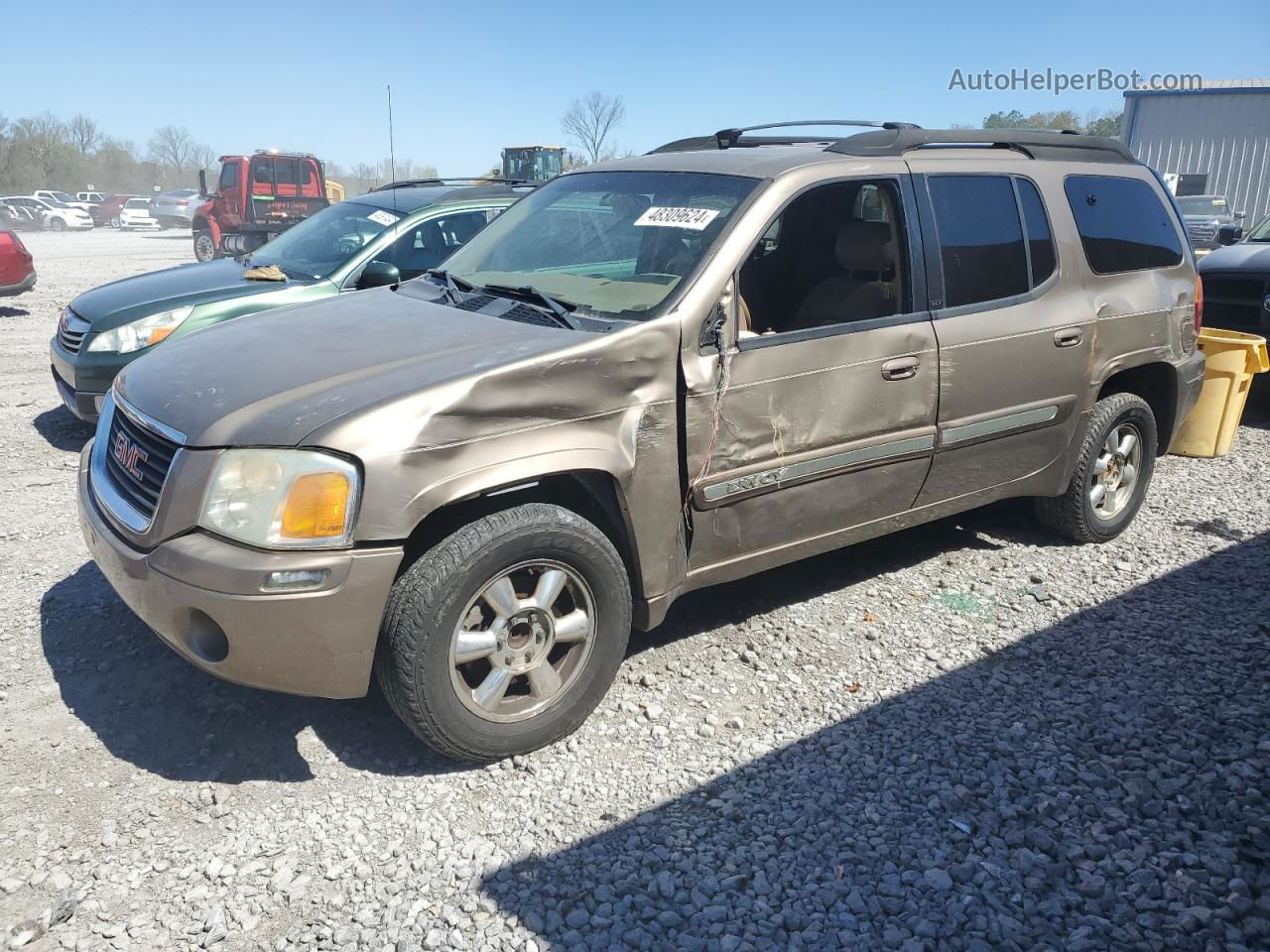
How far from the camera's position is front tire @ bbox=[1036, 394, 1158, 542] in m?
4.74

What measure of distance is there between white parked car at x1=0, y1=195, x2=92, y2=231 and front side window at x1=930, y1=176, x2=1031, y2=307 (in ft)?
136

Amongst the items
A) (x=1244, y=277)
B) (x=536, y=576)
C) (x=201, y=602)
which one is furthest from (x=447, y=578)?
(x=1244, y=277)

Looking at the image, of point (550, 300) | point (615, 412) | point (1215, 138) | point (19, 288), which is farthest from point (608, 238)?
point (1215, 138)

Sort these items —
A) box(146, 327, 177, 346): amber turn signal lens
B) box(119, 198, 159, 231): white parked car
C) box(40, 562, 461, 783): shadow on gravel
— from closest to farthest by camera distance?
box(40, 562, 461, 783): shadow on gravel
box(146, 327, 177, 346): amber turn signal lens
box(119, 198, 159, 231): white parked car

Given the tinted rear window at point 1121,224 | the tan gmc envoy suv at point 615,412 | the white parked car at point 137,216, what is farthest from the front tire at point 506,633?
the white parked car at point 137,216

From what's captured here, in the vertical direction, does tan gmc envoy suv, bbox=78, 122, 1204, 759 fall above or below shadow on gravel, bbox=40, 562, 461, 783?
above

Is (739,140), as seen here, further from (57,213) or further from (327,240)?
(57,213)

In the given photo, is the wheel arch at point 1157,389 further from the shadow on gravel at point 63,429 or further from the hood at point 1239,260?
the shadow on gravel at point 63,429

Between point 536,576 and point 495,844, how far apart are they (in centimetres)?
80

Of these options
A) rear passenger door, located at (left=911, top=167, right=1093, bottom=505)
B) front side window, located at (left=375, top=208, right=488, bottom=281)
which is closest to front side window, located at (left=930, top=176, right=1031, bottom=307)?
rear passenger door, located at (left=911, top=167, right=1093, bottom=505)

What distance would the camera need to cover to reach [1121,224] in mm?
4750

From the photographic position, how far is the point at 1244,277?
7.97 metres

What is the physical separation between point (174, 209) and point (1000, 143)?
128ft

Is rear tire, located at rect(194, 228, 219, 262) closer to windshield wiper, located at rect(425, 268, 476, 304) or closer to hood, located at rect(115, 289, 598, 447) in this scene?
windshield wiper, located at rect(425, 268, 476, 304)
